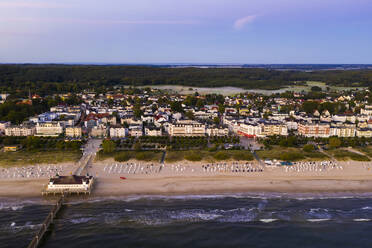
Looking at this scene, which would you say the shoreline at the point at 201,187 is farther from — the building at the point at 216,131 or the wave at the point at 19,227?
the building at the point at 216,131

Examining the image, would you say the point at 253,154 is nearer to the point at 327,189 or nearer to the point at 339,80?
the point at 327,189

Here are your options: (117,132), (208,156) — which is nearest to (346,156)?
(208,156)

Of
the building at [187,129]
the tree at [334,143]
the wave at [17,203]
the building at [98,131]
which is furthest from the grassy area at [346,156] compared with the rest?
the building at [98,131]

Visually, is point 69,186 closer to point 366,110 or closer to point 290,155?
point 290,155

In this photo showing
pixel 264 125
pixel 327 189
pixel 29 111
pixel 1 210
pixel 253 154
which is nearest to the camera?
pixel 1 210

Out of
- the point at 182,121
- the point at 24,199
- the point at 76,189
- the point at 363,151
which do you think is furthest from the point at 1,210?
the point at 363,151

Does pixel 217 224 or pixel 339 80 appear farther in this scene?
pixel 339 80

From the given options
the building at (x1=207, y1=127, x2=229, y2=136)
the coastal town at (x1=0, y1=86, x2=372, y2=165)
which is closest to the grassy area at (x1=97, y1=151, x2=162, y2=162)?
the coastal town at (x1=0, y1=86, x2=372, y2=165)
